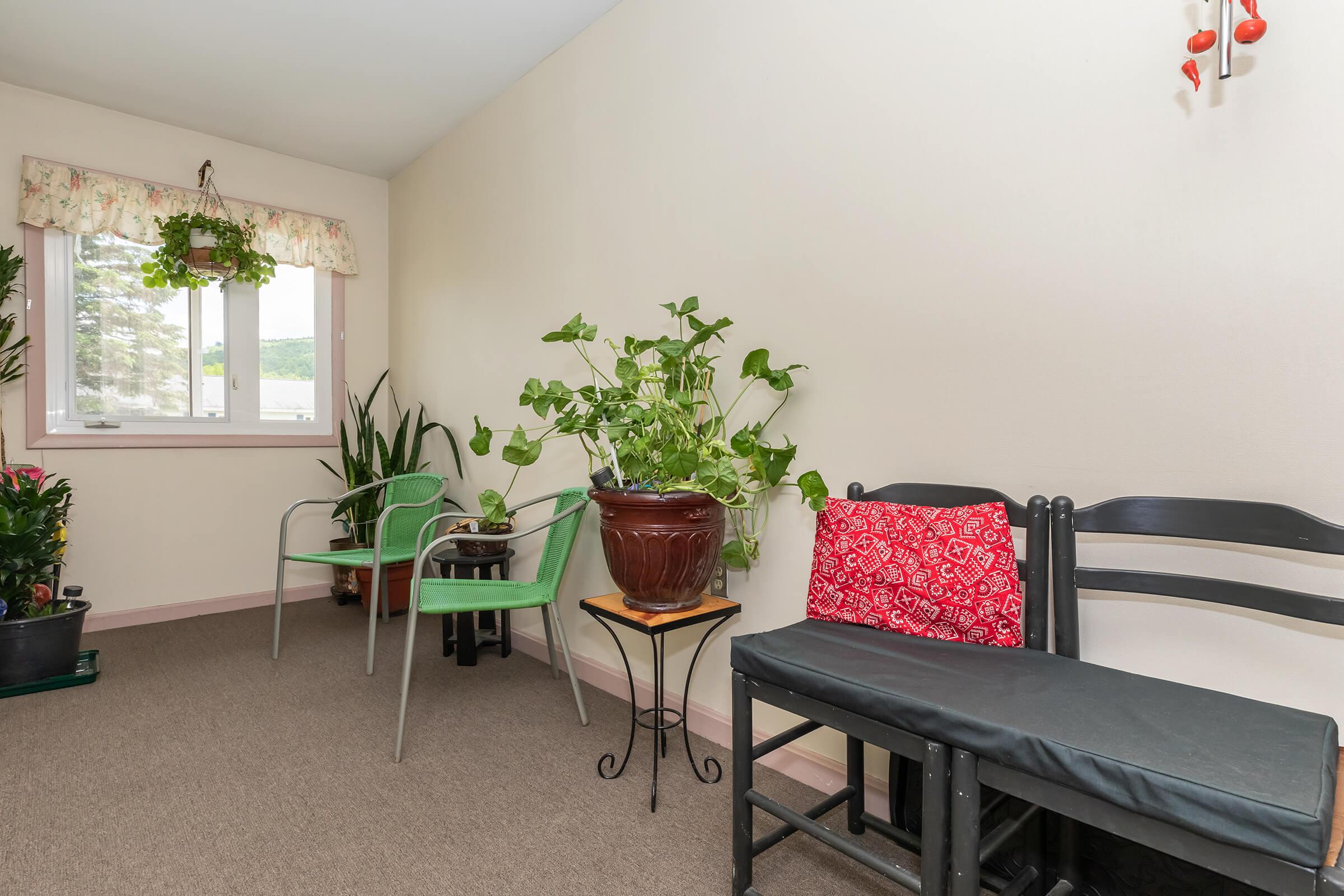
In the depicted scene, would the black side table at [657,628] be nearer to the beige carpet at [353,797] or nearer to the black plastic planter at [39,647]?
the beige carpet at [353,797]

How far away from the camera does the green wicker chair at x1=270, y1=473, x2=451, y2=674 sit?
9.91 ft

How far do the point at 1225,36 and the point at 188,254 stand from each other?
422 cm

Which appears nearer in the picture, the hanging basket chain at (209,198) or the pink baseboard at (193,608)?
the pink baseboard at (193,608)

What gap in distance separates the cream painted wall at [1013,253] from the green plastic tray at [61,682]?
7.02 feet

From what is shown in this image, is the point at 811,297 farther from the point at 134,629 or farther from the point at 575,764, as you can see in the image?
the point at 134,629

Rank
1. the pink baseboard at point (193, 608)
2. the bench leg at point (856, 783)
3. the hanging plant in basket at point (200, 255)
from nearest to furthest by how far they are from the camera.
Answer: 1. the bench leg at point (856, 783)
2. the hanging plant in basket at point (200, 255)
3. the pink baseboard at point (193, 608)

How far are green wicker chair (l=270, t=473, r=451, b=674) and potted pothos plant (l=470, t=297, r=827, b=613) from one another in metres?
1.17

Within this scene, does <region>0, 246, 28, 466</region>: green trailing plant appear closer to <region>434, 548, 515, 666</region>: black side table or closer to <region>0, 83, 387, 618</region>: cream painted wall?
<region>0, 83, 387, 618</region>: cream painted wall

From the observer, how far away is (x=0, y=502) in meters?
2.75

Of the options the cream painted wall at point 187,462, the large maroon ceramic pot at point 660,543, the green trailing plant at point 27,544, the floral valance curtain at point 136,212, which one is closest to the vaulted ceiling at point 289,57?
the cream painted wall at point 187,462

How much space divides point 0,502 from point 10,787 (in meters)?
1.29

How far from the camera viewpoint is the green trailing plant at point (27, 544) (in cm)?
274

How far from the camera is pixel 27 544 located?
278 centimetres

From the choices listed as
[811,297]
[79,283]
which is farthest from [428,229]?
[811,297]
